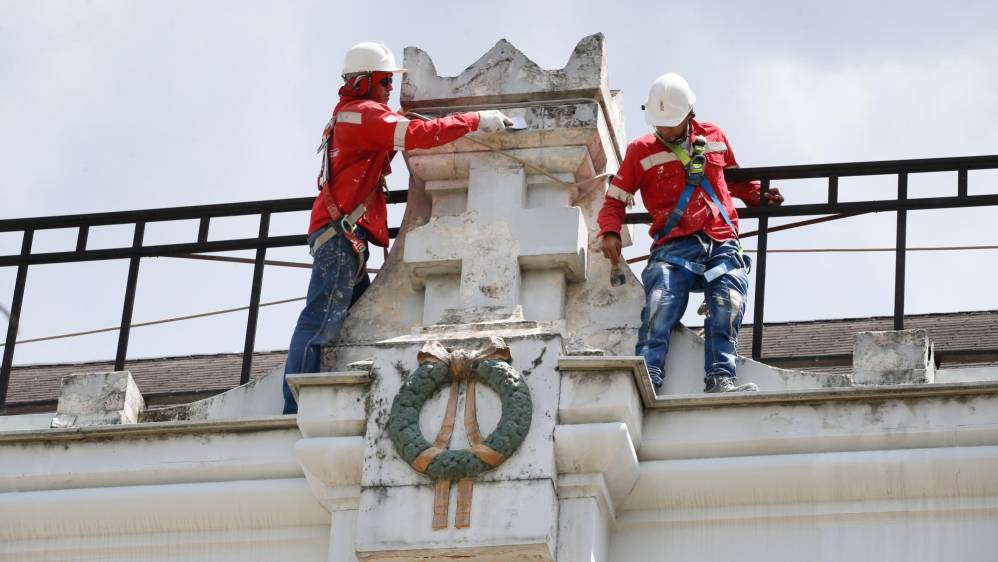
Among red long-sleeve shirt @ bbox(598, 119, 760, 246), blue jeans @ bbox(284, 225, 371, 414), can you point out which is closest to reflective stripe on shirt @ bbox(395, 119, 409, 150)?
blue jeans @ bbox(284, 225, 371, 414)

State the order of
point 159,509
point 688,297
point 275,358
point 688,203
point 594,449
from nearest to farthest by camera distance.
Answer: point 594,449, point 159,509, point 688,297, point 688,203, point 275,358

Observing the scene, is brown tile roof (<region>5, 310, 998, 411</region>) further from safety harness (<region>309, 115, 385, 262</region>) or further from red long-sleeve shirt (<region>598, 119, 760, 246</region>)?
red long-sleeve shirt (<region>598, 119, 760, 246</region>)

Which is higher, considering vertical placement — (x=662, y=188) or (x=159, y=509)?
(x=662, y=188)

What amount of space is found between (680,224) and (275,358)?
23.7 feet

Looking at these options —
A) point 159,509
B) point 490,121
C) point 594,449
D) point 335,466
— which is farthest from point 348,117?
point 594,449

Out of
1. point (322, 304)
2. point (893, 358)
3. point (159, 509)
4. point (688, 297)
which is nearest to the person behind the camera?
point (893, 358)

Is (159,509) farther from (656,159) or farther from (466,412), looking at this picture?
(656,159)

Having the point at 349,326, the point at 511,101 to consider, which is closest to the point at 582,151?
the point at 511,101

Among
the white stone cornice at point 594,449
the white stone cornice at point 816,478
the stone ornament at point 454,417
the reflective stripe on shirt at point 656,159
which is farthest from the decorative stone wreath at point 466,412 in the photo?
the reflective stripe on shirt at point 656,159

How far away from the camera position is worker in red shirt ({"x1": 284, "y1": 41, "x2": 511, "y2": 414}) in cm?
1466

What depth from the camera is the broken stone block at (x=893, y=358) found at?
539 inches

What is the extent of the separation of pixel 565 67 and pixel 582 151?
1.85 feet

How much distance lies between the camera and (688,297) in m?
14.4

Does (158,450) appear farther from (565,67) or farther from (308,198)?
(565,67)
